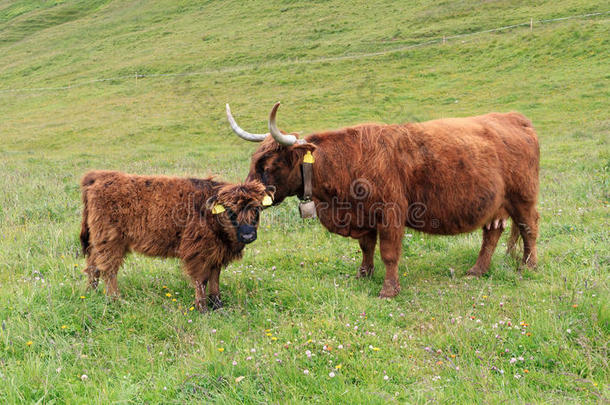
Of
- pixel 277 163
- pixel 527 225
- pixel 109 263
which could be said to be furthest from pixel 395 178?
pixel 109 263

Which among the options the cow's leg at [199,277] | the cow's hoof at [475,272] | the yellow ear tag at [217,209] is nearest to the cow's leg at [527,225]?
the cow's hoof at [475,272]

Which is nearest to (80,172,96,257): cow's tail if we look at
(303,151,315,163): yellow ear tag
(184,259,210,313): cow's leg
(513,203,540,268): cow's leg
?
(184,259,210,313): cow's leg

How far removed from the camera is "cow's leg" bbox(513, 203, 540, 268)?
6.21 m

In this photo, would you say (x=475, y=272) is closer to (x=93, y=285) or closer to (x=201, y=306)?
(x=201, y=306)

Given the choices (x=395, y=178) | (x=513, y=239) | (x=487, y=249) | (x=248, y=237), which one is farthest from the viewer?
(x=513, y=239)

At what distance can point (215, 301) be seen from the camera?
203 inches

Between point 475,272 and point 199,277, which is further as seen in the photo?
point 475,272

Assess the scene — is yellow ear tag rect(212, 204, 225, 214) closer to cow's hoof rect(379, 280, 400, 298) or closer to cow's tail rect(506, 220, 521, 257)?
cow's hoof rect(379, 280, 400, 298)

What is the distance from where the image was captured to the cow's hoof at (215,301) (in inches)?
200

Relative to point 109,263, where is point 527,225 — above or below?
below

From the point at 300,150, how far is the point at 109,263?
2.42 m

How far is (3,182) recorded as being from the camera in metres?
11.5

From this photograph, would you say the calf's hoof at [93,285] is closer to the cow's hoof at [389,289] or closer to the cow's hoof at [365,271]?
the cow's hoof at [365,271]

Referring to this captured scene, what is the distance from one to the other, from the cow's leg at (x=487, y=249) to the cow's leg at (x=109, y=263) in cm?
422
